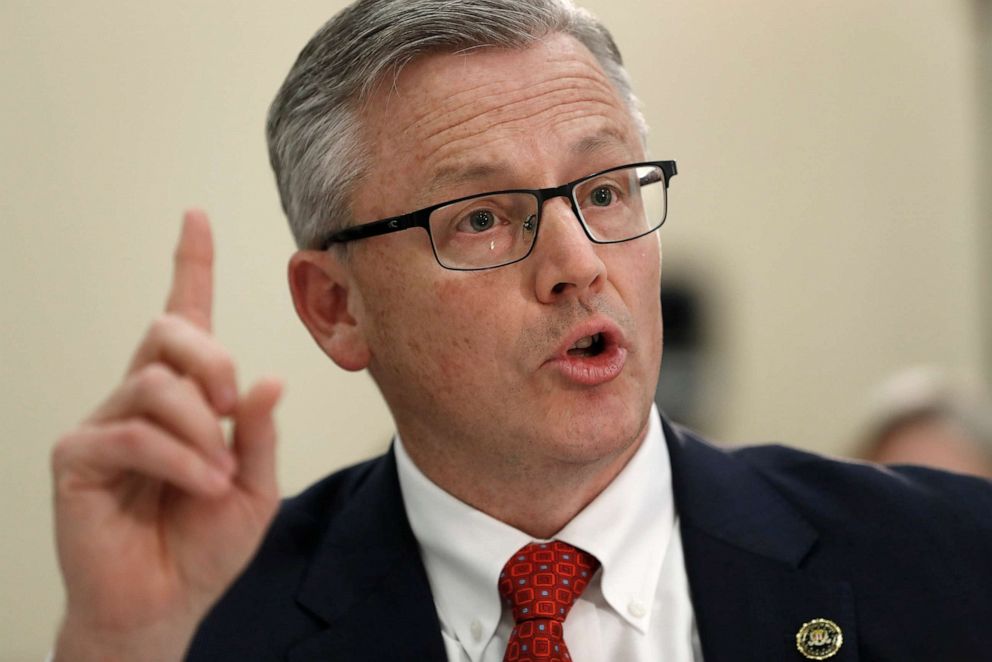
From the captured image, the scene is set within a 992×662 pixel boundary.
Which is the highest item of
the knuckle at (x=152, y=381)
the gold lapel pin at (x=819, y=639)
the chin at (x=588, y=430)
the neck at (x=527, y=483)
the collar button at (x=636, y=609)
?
the knuckle at (x=152, y=381)

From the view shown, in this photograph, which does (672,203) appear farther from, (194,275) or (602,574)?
(194,275)

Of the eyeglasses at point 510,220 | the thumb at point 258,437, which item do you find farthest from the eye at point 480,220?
the thumb at point 258,437

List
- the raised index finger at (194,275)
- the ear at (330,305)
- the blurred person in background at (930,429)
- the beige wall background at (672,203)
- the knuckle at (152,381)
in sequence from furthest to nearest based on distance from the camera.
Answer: the beige wall background at (672,203) < the blurred person in background at (930,429) < the ear at (330,305) < the raised index finger at (194,275) < the knuckle at (152,381)

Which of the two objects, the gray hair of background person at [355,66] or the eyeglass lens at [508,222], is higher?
the gray hair of background person at [355,66]

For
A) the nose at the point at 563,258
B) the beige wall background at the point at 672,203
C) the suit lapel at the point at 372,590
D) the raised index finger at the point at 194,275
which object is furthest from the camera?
the beige wall background at the point at 672,203

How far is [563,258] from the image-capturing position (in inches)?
73.1

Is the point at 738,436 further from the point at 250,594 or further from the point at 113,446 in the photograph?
the point at 113,446

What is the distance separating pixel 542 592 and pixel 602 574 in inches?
4.3

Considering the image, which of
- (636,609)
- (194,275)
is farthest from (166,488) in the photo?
(636,609)

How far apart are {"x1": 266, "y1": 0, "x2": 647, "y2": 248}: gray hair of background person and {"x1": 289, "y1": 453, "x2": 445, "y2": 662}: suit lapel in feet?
1.65

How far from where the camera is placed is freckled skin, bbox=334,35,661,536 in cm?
187

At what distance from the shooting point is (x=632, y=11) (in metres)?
5.02

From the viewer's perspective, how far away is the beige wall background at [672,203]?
13.4 ft

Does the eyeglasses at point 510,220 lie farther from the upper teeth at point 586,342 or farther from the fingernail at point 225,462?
the fingernail at point 225,462
